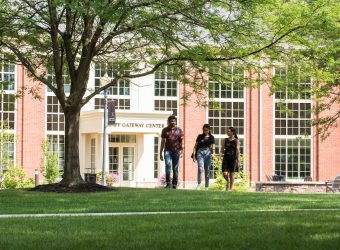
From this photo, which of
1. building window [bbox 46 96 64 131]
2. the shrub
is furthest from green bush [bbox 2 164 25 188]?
the shrub

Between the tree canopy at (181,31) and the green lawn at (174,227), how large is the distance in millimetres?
4977

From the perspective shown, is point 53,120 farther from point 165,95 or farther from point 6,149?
point 165,95

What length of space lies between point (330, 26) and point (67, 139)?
6995 mm

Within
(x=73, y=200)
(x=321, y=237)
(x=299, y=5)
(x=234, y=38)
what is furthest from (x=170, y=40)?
(x=321, y=237)

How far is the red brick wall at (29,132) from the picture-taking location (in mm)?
41281

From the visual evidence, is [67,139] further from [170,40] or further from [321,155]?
[321,155]

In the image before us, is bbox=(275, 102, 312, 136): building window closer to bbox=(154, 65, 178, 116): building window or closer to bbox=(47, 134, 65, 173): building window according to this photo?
bbox=(154, 65, 178, 116): building window

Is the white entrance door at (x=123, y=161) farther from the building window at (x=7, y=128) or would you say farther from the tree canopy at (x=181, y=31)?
the tree canopy at (x=181, y=31)

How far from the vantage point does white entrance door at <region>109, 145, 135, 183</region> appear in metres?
41.5

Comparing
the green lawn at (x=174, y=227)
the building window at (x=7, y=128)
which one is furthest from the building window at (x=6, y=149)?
the green lawn at (x=174, y=227)

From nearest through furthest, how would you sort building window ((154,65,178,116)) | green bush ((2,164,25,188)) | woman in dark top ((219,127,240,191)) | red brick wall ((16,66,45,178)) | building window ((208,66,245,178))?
woman in dark top ((219,127,240,191)), green bush ((2,164,25,188)), red brick wall ((16,66,45,178)), building window ((154,65,178,116)), building window ((208,66,245,178))

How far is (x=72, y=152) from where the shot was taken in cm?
1923

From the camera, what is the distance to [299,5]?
1859 centimetres

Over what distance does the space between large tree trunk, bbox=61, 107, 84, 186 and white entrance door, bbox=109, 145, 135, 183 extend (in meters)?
22.0
